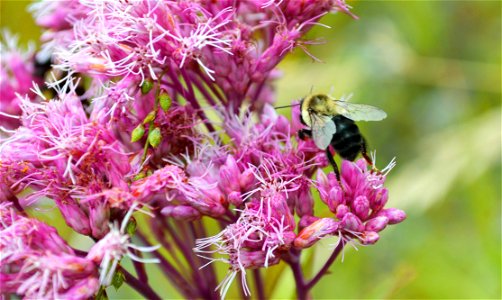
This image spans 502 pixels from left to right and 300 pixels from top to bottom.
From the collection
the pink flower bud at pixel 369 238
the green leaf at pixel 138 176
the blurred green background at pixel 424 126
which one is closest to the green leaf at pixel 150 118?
the green leaf at pixel 138 176

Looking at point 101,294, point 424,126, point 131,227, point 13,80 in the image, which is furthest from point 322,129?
point 424,126

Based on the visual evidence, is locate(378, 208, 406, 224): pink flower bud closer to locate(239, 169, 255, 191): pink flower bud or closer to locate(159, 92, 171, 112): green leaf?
locate(239, 169, 255, 191): pink flower bud

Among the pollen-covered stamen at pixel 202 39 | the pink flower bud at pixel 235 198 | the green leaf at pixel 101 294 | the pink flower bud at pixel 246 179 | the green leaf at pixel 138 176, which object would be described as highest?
the pollen-covered stamen at pixel 202 39

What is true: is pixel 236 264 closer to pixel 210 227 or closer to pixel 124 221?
pixel 124 221

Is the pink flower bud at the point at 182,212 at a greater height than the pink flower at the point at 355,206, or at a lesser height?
lesser

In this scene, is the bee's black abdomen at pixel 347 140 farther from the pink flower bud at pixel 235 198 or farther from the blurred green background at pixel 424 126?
the blurred green background at pixel 424 126

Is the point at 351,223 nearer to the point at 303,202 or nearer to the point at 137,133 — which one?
the point at 303,202

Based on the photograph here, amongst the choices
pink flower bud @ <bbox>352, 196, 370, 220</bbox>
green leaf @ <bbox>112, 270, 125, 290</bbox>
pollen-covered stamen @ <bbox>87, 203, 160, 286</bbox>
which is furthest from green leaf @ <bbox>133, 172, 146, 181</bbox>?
pink flower bud @ <bbox>352, 196, 370, 220</bbox>
